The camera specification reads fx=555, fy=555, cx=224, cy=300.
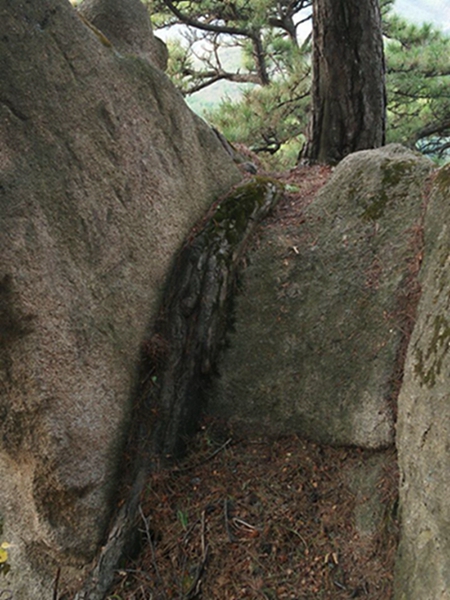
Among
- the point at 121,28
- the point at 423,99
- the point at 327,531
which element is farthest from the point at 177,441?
the point at 423,99

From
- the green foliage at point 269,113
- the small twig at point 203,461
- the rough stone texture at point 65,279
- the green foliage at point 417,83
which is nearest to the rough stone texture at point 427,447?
the small twig at point 203,461

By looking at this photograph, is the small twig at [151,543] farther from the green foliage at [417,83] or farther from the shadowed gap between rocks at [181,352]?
the green foliage at [417,83]

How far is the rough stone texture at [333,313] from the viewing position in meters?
2.96

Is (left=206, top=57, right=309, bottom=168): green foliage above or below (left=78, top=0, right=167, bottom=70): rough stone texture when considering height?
below

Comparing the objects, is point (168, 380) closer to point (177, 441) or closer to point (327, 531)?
point (177, 441)

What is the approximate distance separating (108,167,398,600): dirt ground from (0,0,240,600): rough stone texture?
0.36m

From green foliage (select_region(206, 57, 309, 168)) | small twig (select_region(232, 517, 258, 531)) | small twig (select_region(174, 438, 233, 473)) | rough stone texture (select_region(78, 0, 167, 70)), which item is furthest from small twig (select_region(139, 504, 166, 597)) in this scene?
green foliage (select_region(206, 57, 309, 168))

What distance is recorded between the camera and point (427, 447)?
7.66 ft

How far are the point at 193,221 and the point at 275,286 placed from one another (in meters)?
0.74

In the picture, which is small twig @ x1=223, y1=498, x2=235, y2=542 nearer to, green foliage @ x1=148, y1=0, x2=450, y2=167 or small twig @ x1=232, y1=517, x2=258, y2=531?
small twig @ x1=232, y1=517, x2=258, y2=531

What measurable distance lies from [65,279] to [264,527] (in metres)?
1.62

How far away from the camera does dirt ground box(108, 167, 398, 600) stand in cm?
254

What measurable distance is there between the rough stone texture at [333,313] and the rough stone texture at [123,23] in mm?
1819

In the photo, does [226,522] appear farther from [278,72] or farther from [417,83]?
[278,72]
